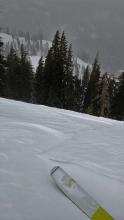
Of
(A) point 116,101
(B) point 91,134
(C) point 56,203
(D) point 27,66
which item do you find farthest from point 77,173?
(D) point 27,66

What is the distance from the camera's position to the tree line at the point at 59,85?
1634 inches

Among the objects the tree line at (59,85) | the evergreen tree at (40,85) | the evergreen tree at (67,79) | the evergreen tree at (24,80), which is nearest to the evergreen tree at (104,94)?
the tree line at (59,85)

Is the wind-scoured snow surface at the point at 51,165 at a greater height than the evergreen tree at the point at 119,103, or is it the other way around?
the evergreen tree at the point at 119,103

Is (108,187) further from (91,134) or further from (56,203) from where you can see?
(91,134)

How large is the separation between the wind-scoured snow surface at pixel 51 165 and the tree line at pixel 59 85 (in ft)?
116

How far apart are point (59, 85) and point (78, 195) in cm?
4165

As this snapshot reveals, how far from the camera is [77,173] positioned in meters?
3.51

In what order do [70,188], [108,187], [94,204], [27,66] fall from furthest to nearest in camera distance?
[27,66] < [108,187] < [70,188] < [94,204]

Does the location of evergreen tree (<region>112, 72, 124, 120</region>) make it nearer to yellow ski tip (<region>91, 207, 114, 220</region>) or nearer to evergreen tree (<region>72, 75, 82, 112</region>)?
evergreen tree (<region>72, 75, 82, 112</region>)

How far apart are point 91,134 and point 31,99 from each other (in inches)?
1837

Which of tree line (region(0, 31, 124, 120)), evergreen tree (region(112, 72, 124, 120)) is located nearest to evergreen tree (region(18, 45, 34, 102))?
tree line (region(0, 31, 124, 120))

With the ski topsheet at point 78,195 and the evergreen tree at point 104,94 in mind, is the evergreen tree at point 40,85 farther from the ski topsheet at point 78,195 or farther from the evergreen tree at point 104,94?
the ski topsheet at point 78,195

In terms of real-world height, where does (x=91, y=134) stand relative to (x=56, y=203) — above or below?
above

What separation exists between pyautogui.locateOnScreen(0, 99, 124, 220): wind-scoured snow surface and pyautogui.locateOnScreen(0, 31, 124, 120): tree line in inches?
1388
